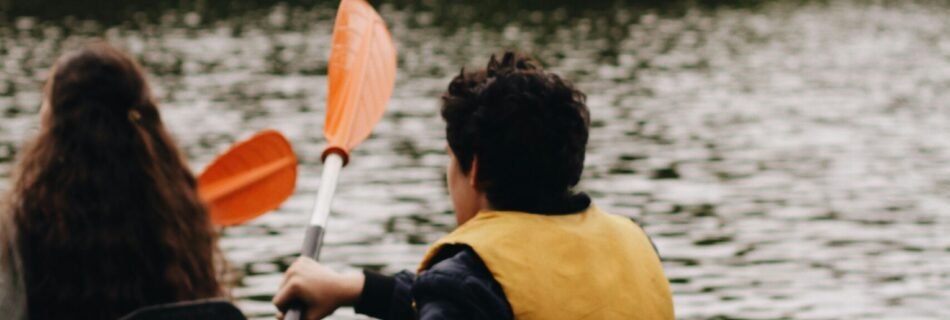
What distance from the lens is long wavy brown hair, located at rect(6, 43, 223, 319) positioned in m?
2.68

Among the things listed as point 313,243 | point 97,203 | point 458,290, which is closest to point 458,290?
point 458,290

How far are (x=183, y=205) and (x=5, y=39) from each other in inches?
1101

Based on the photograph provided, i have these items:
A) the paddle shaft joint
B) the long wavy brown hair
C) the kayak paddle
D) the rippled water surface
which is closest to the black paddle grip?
the paddle shaft joint

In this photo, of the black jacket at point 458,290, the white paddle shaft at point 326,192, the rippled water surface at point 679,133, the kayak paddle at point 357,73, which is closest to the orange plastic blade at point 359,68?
the kayak paddle at point 357,73

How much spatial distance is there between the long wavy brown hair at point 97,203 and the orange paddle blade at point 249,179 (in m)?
0.58

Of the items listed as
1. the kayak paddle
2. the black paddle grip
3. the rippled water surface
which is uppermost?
the kayak paddle

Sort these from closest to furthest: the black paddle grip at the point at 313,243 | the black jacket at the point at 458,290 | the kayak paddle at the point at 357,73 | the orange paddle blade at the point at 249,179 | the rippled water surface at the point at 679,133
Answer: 1. the black jacket at the point at 458,290
2. the black paddle grip at the point at 313,243
3. the orange paddle blade at the point at 249,179
4. the kayak paddle at the point at 357,73
5. the rippled water surface at the point at 679,133

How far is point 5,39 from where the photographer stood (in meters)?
29.5

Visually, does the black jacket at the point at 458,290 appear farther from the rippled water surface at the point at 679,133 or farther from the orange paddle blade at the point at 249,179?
the rippled water surface at the point at 679,133

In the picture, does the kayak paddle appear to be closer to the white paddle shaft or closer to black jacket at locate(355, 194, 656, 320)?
Answer: the white paddle shaft

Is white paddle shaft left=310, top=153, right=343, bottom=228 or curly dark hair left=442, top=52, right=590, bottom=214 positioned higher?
curly dark hair left=442, top=52, right=590, bottom=214

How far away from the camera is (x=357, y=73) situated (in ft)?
12.6

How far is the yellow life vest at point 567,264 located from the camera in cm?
268

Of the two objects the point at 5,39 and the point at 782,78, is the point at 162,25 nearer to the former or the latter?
the point at 5,39
